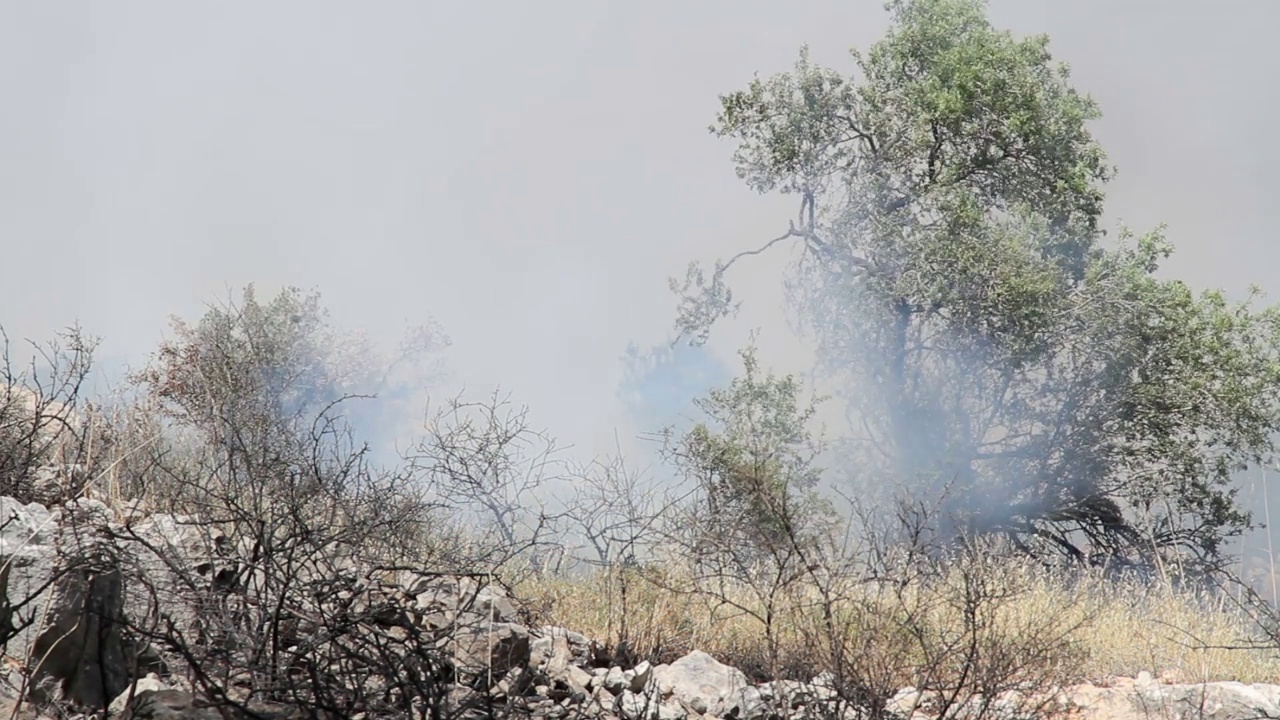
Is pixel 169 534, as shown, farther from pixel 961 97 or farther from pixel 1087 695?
pixel 961 97

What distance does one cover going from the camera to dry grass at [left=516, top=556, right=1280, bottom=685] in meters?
7.12

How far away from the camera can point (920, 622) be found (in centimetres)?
612

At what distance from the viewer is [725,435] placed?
1648cm

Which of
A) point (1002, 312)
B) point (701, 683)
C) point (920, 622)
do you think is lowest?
point (701, 683)

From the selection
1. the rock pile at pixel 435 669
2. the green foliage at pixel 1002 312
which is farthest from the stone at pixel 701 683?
the green foliage at pixel 1002 312

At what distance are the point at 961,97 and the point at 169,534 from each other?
13370 millimetres

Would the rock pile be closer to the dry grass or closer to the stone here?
the stone

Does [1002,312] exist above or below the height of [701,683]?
above

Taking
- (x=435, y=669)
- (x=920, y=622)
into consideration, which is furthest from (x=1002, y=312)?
(x=435, y=669)

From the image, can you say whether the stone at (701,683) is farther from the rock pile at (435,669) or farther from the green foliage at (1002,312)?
the green foliage at (1002,312)

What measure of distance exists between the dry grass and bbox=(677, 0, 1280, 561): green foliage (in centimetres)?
609

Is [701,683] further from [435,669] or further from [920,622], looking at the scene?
[435,669]

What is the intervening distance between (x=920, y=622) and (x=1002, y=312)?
10.1 metres

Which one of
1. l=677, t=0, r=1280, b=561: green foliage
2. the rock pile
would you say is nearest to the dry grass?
the rock pile
